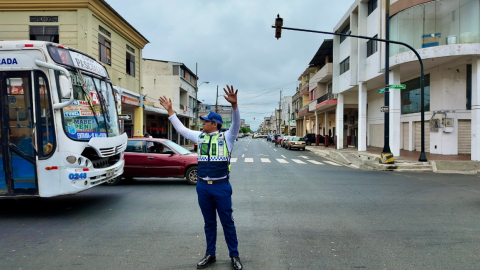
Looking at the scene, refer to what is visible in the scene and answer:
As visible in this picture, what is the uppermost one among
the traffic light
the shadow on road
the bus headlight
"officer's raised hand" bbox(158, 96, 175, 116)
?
the traffic light

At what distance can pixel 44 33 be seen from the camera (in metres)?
17.6

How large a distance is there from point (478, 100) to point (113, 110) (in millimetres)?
16947

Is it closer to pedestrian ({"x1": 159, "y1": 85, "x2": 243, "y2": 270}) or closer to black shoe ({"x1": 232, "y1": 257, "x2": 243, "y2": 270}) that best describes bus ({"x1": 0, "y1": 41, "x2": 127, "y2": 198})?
pedestrian ({"x1": 159, "y1": 85, "x2": 243, "y2": 270})

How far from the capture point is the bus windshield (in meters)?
6.61

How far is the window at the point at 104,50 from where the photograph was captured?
1852 cm

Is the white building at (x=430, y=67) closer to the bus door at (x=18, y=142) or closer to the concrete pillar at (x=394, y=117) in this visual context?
the concrete pillar at (x=394, y=117)

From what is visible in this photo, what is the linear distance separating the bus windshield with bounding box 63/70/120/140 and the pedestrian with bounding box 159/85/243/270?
3658 millimetres

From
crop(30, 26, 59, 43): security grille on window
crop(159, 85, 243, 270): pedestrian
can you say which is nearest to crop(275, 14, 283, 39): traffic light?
crop(159, 85, 243, 270): pedestrian

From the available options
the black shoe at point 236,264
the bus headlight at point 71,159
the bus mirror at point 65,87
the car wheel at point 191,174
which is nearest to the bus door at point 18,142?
the bus headlight at point 71,159

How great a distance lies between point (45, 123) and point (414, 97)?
2297 centimetres

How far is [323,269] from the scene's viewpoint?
4066mm

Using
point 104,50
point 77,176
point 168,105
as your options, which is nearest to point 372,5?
point 104,50

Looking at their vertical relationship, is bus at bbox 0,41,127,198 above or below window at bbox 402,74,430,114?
below

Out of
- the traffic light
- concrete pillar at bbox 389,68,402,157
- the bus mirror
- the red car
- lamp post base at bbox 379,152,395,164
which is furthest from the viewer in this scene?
concrete pillar at bbox 389,68,402,157
